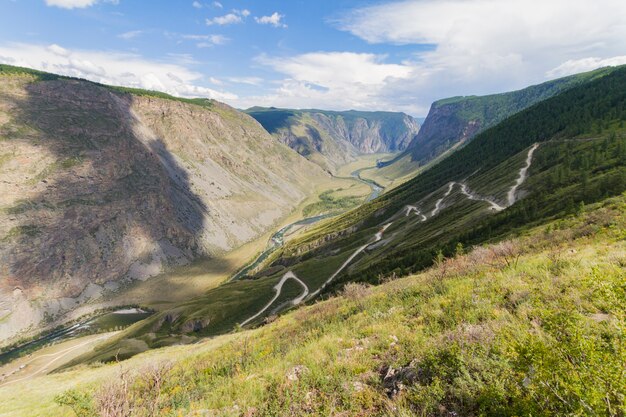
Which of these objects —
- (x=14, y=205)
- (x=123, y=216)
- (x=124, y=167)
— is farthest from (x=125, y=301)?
(x=124, y=167)

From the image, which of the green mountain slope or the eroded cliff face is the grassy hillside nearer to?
the green mountain slope

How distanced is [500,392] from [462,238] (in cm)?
6399

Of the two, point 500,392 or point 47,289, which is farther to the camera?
point 47,289

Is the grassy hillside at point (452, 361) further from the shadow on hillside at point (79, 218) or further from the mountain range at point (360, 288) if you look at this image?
the shadow on hillside at point (79, 218)

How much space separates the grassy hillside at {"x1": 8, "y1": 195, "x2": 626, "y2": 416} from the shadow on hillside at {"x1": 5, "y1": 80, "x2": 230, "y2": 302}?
533 feet

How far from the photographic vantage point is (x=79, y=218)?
534 ft

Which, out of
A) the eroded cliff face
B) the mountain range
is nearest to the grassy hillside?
the mountain range

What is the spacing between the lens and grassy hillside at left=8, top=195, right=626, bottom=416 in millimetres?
6348

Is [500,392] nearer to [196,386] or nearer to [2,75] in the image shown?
[196,386]

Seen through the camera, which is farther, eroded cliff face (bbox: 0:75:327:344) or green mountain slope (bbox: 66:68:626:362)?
eroded cliff face (bbox: 0:75:327:344)

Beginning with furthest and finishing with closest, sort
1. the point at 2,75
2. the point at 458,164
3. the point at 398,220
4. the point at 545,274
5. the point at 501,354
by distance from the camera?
1. the point at 2,75
2. the point at 458,164
3. the point at 398,220
4. the point at 545,274
5. the point at 501,354

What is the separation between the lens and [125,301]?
155750mm

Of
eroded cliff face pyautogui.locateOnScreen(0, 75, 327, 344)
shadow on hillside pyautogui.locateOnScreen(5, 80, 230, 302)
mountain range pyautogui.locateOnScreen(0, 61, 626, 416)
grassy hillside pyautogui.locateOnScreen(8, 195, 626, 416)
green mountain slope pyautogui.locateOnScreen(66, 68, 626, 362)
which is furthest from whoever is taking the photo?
shadow on hillside pyautogui.locateOnScreen(5, 80, 230, 302)

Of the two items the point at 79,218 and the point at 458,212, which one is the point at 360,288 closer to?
the point at 458,212
